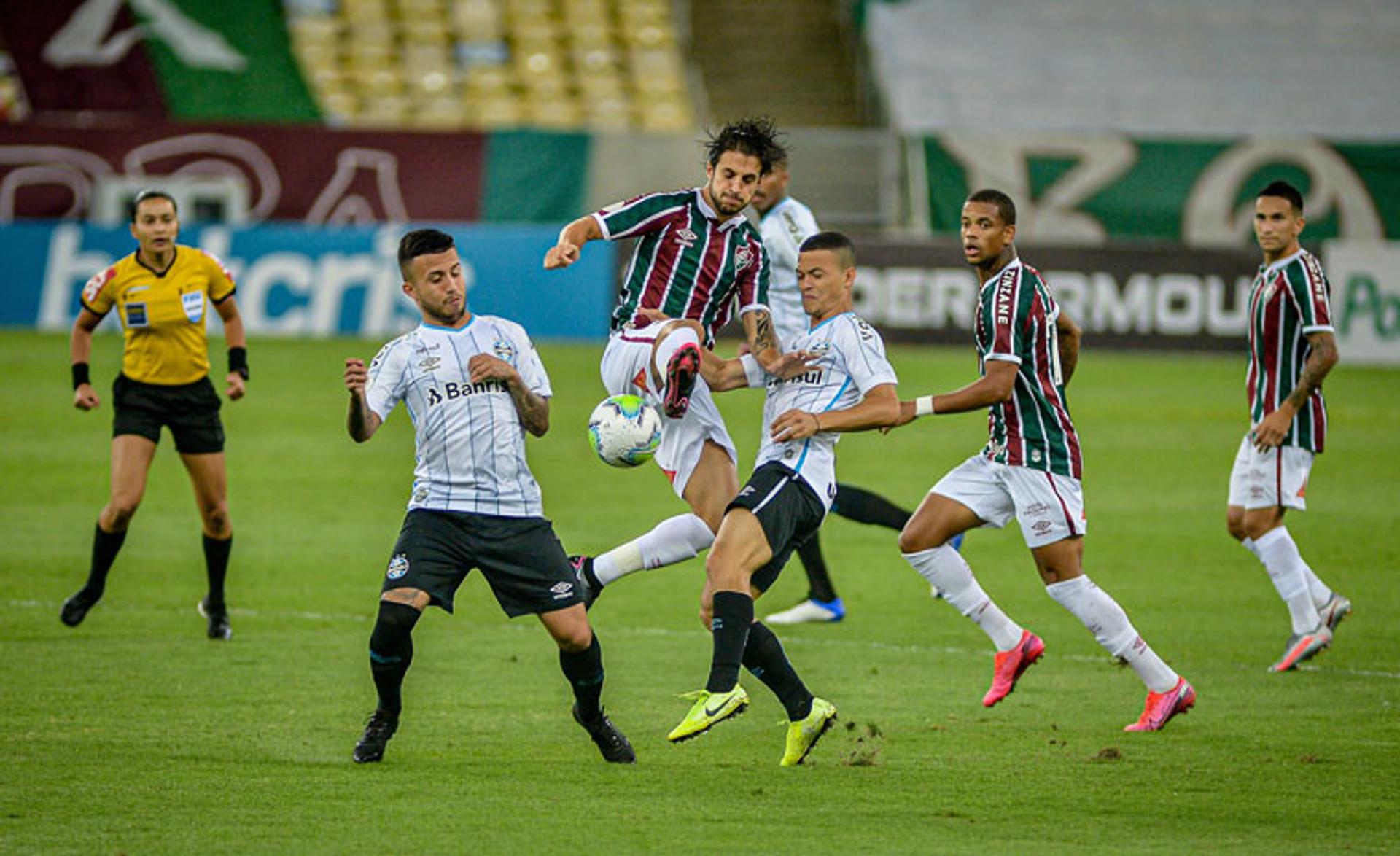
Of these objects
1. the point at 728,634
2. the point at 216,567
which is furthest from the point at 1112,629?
the point at 216,567

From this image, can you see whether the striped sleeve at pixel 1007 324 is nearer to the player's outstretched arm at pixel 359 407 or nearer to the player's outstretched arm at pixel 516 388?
the player's outstretched arm at pixel 516 388

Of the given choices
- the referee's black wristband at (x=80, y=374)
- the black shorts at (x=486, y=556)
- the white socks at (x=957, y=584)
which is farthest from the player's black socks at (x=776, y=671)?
the referee's black wristband at (x=80, y=374)

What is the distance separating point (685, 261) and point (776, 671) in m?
1.97

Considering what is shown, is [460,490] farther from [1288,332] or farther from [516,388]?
[1288,332]

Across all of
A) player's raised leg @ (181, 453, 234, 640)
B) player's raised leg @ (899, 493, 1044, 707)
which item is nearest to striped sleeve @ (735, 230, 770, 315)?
player's raised leg @ (899, 493, 1044, 707)

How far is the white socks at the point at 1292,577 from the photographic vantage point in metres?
9.23

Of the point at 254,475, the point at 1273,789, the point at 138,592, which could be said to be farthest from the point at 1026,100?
the point at 1273,789

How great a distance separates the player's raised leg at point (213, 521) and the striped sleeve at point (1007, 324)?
413 cm

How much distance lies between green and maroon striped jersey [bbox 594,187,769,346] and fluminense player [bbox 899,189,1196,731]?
98 cm

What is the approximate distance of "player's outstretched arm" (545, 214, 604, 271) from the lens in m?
7.33

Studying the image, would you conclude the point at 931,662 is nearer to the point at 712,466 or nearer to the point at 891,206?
the point at 712,466

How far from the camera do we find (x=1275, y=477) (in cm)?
934

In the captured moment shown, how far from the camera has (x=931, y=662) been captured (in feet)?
30.5

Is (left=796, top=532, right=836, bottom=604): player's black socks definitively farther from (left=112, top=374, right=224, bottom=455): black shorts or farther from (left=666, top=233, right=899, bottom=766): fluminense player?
(left=112, top=374, right=224, bottom=455): black shorts
